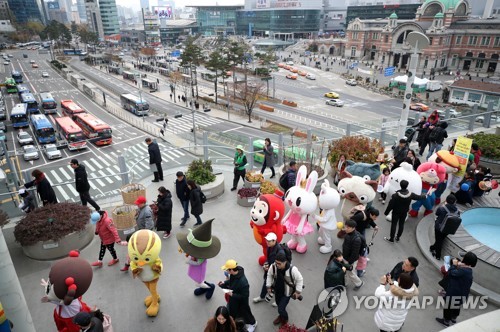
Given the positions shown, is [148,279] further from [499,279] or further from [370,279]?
[499,279]

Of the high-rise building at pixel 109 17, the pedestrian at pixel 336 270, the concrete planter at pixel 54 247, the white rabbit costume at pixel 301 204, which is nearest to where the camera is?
the pedestrian at pixel 336 270

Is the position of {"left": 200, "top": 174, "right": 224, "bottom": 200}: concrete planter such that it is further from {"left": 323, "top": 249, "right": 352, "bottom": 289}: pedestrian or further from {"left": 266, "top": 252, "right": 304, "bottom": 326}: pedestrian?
{"left": 323, "top": 249, "right": 352, "bottom": 289}: pedestrian

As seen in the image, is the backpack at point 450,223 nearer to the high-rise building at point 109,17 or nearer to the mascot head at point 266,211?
the mascot head at point 266,211

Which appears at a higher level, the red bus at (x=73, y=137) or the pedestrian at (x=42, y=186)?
the pedestrian at (x=42, y=186)

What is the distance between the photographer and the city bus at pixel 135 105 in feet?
148

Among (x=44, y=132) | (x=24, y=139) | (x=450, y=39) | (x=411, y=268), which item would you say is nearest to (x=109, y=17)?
(x=24, y=139)

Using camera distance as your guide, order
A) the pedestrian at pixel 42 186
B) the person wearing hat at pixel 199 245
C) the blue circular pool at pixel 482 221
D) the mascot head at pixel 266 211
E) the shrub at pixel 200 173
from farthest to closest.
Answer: the shrub at pixel 200 173 < the blue circular pool at pixel 482 221 < the pedestrian at pixel 42 186 < the mascot head at pixel 266 211 < the person wearing hat at pixel 199 245

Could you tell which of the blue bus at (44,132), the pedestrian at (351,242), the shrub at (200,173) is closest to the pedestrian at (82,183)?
the shrub at (200,173)

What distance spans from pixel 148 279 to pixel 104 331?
1.07 meters

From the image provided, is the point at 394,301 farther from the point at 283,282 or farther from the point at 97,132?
the point at 97,132

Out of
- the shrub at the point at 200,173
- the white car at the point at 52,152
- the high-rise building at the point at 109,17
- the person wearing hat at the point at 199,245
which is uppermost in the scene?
Result: the high-rise building at the point at 109,17

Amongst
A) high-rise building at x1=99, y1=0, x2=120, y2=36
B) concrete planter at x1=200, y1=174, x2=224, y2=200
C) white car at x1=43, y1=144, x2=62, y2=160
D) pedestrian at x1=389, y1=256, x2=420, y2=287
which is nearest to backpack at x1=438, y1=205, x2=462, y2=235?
pedestrian at x1=389, y1=256, x2=420, y2=287

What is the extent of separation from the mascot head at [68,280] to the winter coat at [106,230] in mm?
1885

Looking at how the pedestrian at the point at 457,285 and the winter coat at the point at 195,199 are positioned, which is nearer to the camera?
the pedestrian at the point at 457,285
